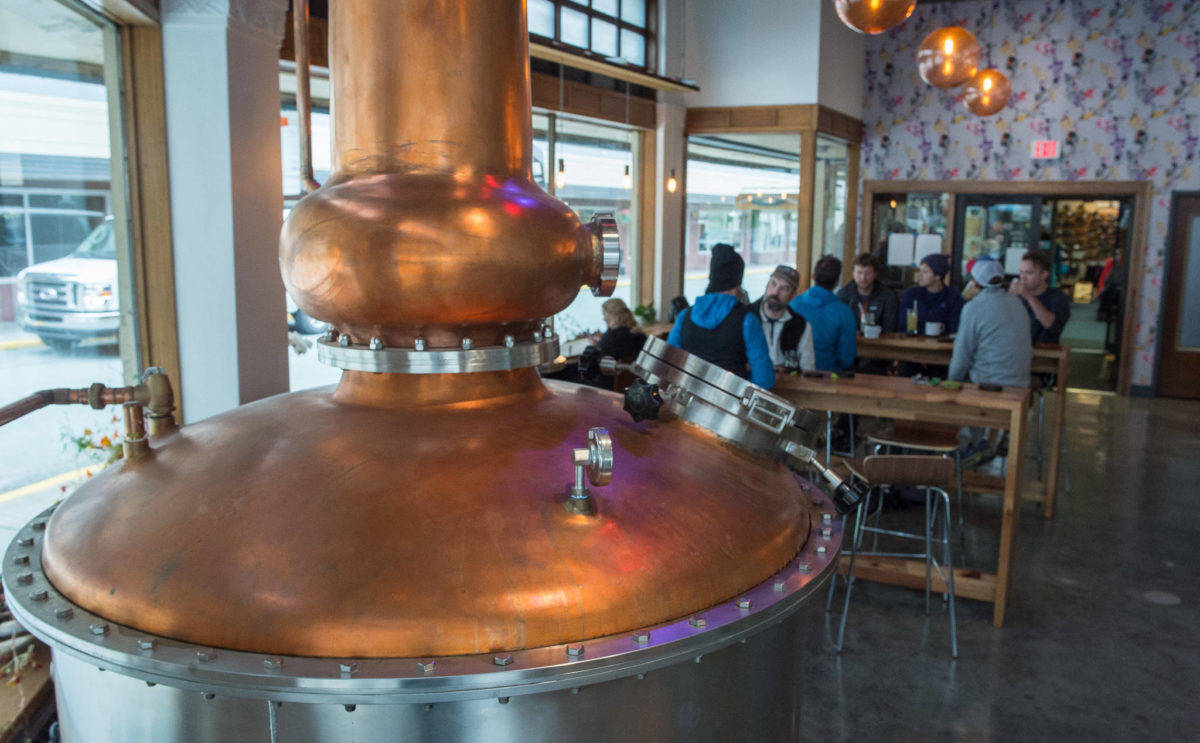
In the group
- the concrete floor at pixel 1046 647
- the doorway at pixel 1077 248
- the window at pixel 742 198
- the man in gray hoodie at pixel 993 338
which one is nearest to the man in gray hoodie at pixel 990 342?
the man in gray hoodie at pixel 993 338

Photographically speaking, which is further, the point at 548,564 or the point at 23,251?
the point at 23,251

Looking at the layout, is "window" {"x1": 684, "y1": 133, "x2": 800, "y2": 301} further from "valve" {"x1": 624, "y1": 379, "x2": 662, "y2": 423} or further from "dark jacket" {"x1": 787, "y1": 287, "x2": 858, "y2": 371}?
"valve" {"x1": 624, "y1": 379, "x2": 662, "y2": 423}

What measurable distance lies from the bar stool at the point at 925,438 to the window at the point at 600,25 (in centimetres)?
425

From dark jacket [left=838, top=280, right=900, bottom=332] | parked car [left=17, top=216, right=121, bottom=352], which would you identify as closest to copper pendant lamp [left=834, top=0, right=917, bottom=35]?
parked car [left=17, top=216, right=121, bottom=352]

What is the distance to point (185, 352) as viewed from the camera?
3.92 meters

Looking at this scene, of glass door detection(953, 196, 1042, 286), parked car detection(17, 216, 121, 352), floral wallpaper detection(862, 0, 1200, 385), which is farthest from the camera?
glass door detection(953, 196, 1042, 286)

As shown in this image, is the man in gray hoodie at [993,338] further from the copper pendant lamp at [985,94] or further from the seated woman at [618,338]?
the copper pendant lamp at [985,94]

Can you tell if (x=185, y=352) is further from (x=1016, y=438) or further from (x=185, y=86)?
(x=1016, y=438)

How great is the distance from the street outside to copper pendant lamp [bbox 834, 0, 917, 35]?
335 cm

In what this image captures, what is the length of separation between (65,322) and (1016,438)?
4088 mm

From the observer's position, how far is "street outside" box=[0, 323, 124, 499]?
3084 millimetres

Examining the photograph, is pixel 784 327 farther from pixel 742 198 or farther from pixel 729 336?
pixel 742 198

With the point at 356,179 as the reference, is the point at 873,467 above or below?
below

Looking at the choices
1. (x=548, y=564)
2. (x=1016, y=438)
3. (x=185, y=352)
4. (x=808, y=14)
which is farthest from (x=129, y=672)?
(x=808, y=14)
